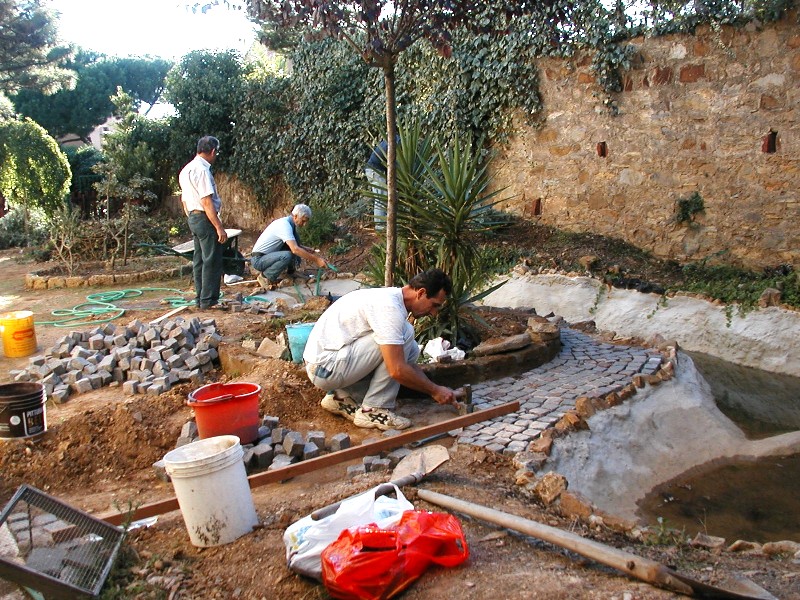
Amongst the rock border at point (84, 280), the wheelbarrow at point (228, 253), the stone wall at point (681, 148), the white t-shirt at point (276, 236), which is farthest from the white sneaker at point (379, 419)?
the rock border at point (84, 280)

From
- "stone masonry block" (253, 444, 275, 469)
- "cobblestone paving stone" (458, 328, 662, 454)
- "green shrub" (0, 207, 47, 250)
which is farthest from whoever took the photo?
"green shrub" (0, 207, 47, 250)

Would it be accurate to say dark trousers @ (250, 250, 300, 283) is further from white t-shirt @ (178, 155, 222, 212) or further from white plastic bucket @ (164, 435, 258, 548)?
white plastic bucket @ (164, 435, 258, 548)

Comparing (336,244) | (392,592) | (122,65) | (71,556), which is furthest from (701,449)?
(122,65)

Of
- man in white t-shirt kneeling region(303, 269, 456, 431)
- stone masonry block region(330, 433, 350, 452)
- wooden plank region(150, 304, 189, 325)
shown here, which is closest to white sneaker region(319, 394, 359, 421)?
man in white t-shirt kneeling region(303, 269, 456, 431)

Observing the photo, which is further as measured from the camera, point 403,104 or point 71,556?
point 403,104

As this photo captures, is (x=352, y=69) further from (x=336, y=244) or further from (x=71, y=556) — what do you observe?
(x=71, y=556)

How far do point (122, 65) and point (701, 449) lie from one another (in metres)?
33.7

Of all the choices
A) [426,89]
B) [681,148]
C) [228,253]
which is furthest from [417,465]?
[426,89]

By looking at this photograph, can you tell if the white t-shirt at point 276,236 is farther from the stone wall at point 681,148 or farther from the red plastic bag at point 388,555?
the red plastic bag at point 388,555

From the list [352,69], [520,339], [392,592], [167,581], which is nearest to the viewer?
[392,592]

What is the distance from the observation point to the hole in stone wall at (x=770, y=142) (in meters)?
8.30

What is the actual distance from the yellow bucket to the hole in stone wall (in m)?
8.15

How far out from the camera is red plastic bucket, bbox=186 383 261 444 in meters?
4.12

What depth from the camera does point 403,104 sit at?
12.2 meters
